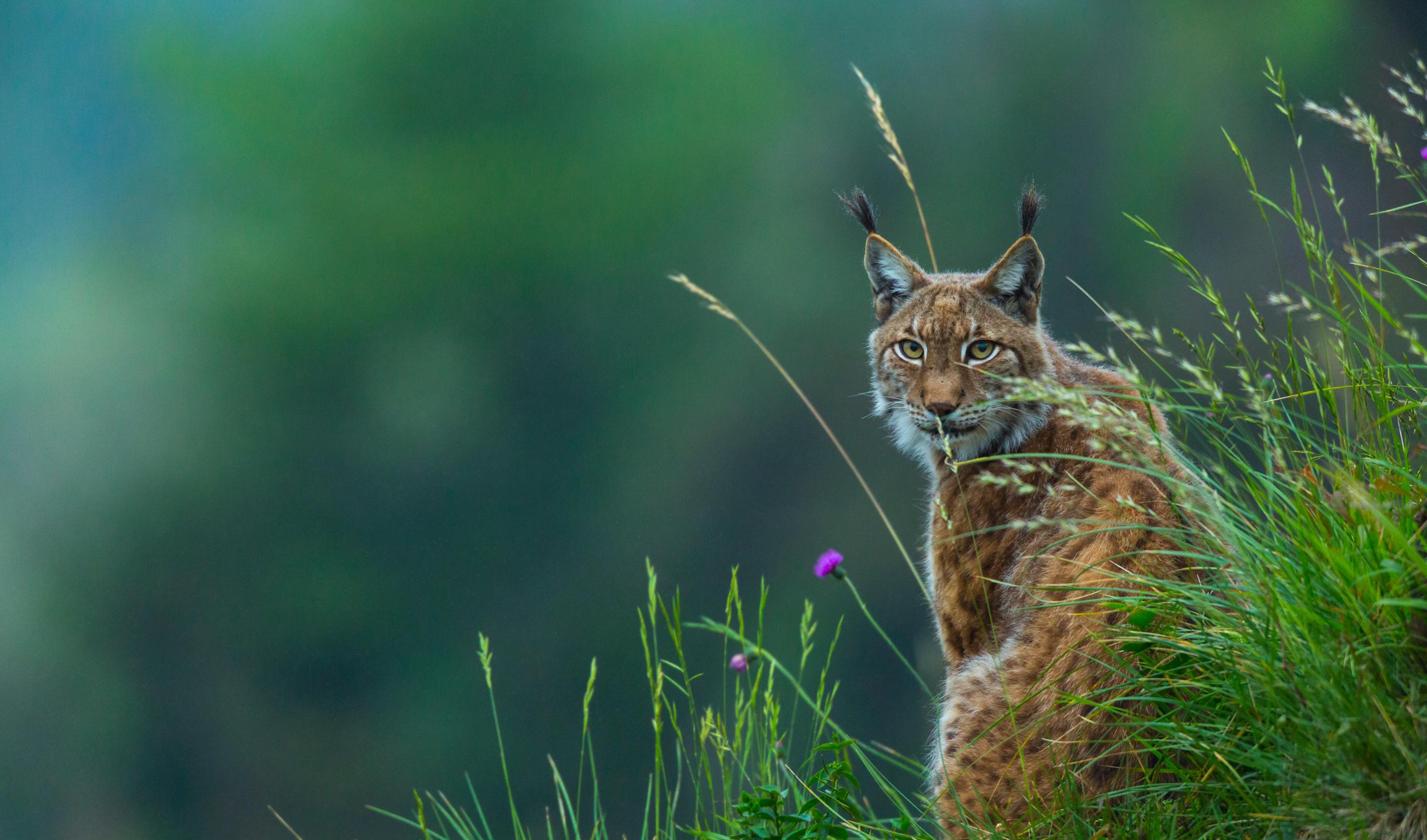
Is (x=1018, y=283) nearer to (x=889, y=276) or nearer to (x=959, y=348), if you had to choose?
(x=959, y=348)

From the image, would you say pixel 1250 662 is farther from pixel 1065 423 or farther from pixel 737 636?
pixel 1065 423

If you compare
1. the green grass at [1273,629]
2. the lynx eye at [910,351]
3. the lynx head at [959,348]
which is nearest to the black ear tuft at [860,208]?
the lynx head at [959,348]

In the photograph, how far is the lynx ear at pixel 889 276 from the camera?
2.86 m

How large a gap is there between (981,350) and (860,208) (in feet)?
1.64

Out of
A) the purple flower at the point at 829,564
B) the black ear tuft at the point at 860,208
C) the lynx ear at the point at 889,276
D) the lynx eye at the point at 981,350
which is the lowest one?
the purple flower at the point at 829,564

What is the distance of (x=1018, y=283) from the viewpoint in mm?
2750

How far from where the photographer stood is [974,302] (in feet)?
9.11

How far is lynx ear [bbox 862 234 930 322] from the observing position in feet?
9.37

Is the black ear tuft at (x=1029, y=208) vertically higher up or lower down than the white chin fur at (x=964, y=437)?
higher up

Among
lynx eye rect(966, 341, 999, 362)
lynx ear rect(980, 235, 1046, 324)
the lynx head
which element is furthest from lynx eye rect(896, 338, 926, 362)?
lynx ear rect(980, 235, 1046, 324)

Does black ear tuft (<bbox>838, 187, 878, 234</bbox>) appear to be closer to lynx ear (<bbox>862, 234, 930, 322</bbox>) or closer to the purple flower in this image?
lynx ear (<bbox>862, 234, 930, 322</bbox>)

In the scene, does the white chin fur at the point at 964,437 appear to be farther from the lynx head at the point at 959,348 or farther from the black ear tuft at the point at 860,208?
the black ear tuft at the point at 860,208

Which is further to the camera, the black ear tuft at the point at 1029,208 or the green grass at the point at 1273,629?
the black ear tuft at the point at 1029,208

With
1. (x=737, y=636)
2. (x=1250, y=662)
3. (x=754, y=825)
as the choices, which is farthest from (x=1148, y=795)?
(x=737, y=636)
